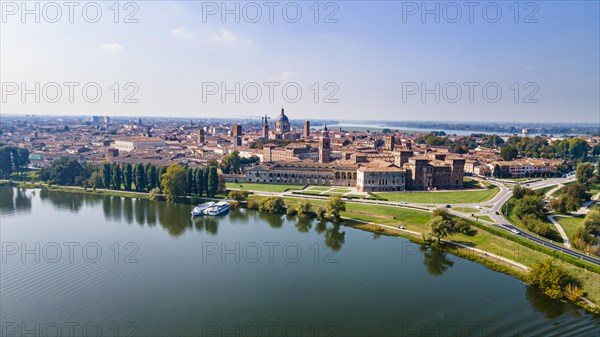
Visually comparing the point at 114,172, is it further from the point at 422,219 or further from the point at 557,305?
the point at 557,305

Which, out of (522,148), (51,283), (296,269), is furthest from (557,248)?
(522,148)

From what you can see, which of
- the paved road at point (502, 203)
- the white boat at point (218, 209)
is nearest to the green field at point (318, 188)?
the paved road at point (502, 203)

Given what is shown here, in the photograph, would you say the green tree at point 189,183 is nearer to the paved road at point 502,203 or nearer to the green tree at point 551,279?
the paved road at point 502,203

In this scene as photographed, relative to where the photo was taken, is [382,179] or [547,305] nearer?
[547,305]

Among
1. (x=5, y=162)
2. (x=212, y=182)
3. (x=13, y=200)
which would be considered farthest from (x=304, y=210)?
(x=5, y=162)

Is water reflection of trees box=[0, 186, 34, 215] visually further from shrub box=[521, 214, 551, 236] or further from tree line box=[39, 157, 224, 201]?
shrub box=[521, 214, 551, 236]

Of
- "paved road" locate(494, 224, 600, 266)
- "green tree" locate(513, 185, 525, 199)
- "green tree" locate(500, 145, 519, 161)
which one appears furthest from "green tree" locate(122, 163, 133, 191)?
"green tree" locate(500, 145, 519, 161)

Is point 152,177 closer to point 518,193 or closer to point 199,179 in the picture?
point 199,179
